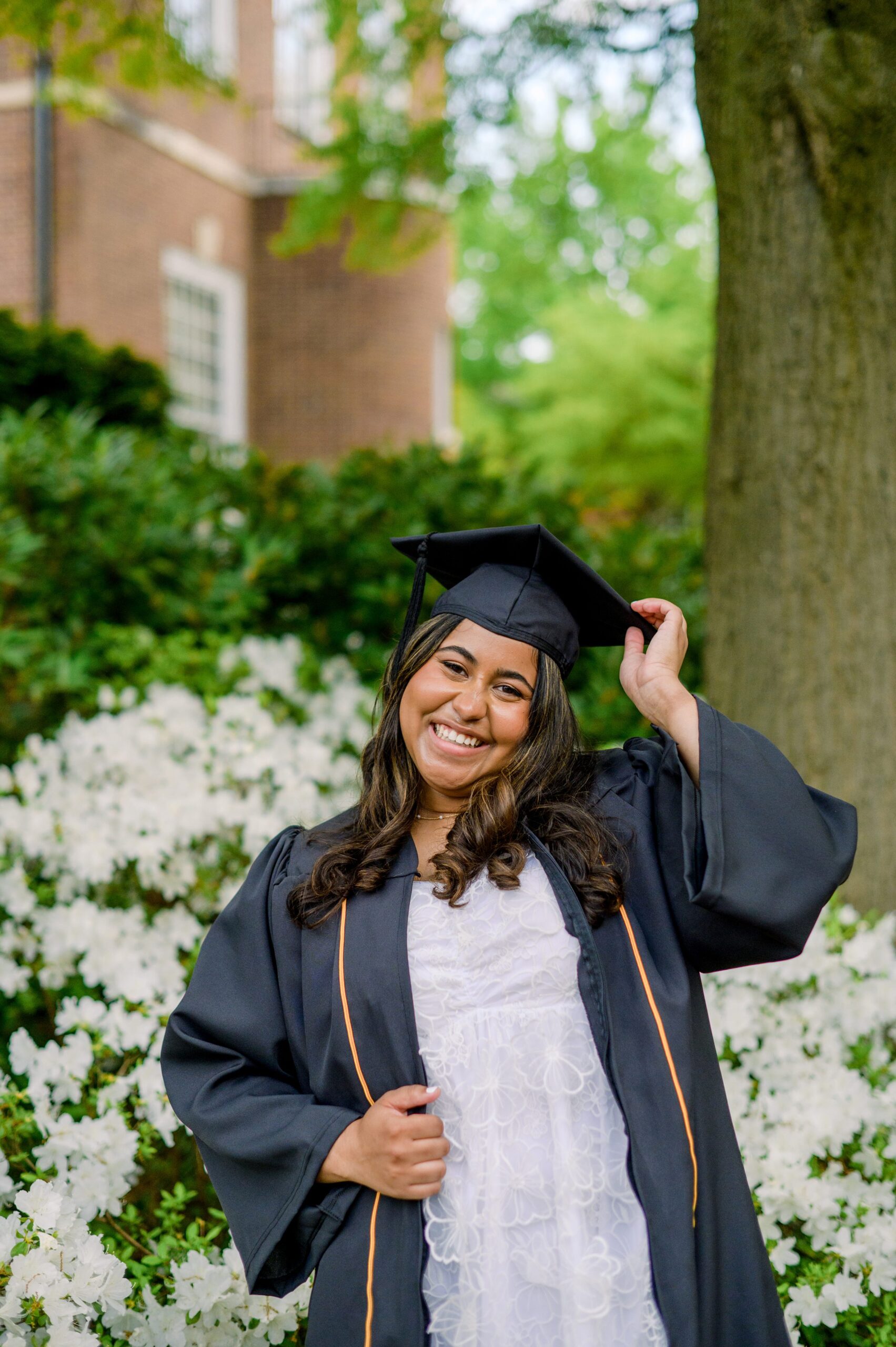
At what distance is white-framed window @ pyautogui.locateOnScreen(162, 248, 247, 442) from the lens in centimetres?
1194

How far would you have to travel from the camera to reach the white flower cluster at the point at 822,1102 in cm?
216

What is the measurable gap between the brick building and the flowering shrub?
21.5 ft

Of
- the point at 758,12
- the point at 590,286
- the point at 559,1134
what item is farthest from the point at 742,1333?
the point at 590,286

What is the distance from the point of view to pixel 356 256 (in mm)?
6473

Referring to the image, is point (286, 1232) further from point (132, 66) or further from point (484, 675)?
point (132, 66)

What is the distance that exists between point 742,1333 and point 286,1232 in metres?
0.69

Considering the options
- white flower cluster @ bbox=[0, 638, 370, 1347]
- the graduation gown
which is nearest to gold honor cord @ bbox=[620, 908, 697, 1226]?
the graduation gown

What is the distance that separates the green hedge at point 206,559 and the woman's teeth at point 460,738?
2.10 meters

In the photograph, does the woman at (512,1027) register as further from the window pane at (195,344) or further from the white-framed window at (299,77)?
the white-framed window at (299,77)

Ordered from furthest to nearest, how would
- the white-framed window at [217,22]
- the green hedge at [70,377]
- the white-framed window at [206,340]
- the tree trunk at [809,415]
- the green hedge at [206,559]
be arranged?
the white-framed window at [206,340] → the white-framed window at [217,22] → the green hedge at [70,377] → the green hedge at [206,559] → the tree trunk at [809,415]

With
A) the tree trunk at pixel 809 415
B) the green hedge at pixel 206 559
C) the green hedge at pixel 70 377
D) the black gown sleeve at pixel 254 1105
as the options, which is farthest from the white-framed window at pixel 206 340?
the black gown sleeve at pixel 254 1105

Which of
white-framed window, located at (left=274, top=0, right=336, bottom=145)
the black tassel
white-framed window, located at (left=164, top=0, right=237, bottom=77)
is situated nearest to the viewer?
the black tassel

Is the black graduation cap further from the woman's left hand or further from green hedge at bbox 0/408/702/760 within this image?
green hedge at bbox 0/408/702/760

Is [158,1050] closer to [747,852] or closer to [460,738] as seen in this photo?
[460,738]
